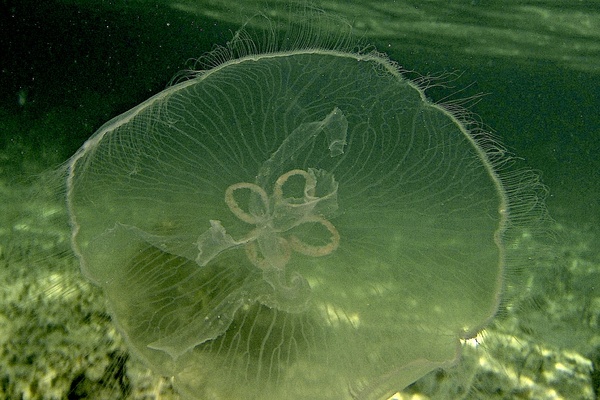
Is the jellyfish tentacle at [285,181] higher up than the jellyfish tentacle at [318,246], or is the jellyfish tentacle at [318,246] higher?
the jellyfish tentacle at [285,181]

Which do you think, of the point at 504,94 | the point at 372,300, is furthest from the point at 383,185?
the point at 504,94

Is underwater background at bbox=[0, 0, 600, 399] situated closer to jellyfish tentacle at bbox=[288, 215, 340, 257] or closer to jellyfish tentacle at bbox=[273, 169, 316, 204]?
jellyfish tentacle at bbox=[288, 215, 340, 257]

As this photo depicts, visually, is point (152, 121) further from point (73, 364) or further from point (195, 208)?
point (73, 364)

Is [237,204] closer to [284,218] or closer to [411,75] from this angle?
[284,218]

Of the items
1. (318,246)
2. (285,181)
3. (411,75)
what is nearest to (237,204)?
(285,181)

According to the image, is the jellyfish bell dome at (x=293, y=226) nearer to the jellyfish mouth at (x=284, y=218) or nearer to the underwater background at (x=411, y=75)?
the jellyfish mouth at (x=284, y=218)

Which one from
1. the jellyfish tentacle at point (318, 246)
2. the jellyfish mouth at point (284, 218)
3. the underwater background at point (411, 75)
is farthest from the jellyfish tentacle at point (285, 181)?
the underwater background at point (411, 75)

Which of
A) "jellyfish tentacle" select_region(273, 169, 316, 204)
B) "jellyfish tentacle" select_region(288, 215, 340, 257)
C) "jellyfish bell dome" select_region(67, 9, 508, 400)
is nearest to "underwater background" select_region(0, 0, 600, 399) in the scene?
"jellyfish bell dome" select_region(67, 9, 508, 400)
